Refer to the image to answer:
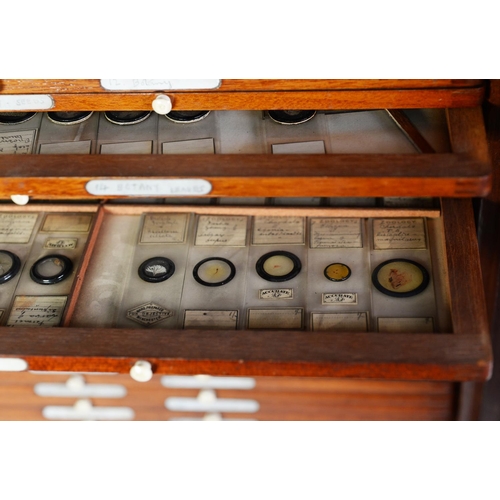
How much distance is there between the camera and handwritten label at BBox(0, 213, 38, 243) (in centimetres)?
223

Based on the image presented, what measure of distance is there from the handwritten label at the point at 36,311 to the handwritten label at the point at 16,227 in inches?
9.7

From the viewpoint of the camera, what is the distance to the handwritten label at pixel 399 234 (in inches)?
80.6

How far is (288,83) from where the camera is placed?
188 cm

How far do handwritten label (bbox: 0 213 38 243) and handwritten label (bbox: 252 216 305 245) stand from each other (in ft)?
2.35

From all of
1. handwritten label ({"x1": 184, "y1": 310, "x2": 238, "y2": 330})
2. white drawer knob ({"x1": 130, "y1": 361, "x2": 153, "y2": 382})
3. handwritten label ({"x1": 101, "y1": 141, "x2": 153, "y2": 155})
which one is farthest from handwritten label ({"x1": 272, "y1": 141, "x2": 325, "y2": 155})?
white drawer knob ({"x1": 130, "y1": 361, "x2": 153, "y2": 382})

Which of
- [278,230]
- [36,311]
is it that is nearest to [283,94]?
[278,230]

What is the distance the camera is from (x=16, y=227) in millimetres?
2266

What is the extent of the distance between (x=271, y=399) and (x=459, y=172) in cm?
79

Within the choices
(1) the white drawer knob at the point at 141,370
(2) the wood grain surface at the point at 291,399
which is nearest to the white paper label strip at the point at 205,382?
(2) the wood grain surface at the point at 291,399

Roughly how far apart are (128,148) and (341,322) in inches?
33.0

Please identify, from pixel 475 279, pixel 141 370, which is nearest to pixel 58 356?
pixel 141 370

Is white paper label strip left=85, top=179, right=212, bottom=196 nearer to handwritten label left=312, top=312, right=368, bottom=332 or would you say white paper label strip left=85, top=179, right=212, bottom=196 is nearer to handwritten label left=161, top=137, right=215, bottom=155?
handwritten label left=161, top=137, right=215, bottom=155

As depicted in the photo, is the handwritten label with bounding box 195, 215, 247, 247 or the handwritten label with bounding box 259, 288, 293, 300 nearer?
the handwritten label with bounding box 259, 288, 293, 300

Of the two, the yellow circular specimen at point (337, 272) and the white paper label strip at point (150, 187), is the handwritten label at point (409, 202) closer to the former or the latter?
the yellow circular specimen at point (337, 272)
